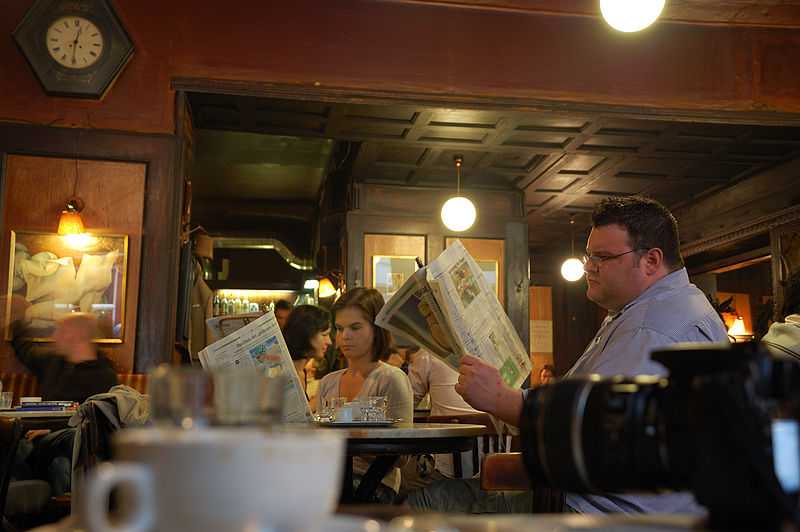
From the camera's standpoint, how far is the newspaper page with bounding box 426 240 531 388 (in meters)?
2.37

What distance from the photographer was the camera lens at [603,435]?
70 cm

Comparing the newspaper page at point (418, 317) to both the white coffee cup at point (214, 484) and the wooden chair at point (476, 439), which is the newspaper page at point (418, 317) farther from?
the white coffee cup at point (214, 484)

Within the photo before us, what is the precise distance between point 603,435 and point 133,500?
408 millimetres

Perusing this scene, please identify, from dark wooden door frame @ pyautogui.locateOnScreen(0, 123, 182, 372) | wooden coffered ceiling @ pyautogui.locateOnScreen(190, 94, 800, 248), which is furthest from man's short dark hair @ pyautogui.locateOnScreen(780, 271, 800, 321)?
dark wooden door frame @ pyautogui.locateOnScreen(0, 123, 182, 372)

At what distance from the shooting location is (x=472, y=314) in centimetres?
244

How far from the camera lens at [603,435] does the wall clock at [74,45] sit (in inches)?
177

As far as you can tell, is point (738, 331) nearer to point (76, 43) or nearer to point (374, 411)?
point (374, 411)

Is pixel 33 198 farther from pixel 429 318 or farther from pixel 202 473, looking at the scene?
pixel 202 473

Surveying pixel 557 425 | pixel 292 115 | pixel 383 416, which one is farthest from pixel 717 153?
pixel 557 425

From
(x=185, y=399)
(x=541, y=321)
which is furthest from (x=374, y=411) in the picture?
(x=541, y=321)

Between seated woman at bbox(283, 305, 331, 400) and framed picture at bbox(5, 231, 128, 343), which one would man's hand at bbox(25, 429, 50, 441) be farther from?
seated woman at bbox(283, 305, 331, 400)

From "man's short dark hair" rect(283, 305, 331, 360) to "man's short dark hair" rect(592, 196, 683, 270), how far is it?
6.63 ft

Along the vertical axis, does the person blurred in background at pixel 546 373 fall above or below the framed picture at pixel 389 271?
below

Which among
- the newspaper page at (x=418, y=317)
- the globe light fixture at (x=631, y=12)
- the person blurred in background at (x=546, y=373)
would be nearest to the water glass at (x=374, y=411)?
the newspaper page at (x=418, y=317)
